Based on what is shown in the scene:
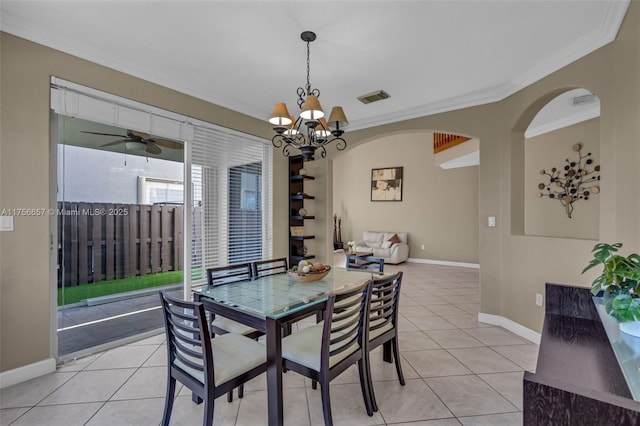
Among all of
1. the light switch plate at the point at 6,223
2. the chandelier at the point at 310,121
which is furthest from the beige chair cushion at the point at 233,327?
the light switch plate at the point at 6,223

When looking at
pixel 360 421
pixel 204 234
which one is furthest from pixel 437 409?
pixel 204 234

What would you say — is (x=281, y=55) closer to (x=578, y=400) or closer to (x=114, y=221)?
(x=114, y=221)

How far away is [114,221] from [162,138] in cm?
98

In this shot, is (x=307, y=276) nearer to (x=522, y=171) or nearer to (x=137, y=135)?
(x=137, y=135)

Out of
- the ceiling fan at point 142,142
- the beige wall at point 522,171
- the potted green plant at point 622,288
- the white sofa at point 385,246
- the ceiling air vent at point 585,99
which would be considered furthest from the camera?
the white sofa at point 385,246

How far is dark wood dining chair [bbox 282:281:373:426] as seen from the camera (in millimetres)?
1649

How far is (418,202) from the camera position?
805 cm

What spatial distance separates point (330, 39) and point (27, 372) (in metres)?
3.51

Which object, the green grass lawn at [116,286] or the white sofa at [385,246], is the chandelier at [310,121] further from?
the white sofa at [385,246]

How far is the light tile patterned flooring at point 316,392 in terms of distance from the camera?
1834 millimetres

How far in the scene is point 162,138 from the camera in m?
3.12

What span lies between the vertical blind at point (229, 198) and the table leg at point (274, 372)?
203 cm

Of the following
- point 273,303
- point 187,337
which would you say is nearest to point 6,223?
point 187,337

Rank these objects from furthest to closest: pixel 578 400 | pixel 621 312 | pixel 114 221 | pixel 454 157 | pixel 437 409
→ 1. pixel 454 157
2. pixel 114 221
3. pixel 437 409
4. pixel 621 312
5. pixel 578 400
